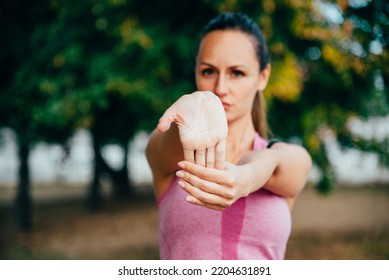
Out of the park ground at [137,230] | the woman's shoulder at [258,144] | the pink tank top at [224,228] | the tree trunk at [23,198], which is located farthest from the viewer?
the tree trunk at [23,198]

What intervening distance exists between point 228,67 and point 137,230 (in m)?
5.12

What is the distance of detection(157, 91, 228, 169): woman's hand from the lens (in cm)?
75

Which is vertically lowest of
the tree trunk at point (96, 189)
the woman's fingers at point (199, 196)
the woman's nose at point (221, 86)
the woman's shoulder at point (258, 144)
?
the woman's fingers at point (199, 196)

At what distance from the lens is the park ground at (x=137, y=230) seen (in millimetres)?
4879

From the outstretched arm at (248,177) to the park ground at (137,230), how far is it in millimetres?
3732

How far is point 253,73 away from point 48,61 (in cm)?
317

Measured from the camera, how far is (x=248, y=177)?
83 cm

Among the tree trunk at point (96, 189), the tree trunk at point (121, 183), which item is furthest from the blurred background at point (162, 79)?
the tree trunk at point (121, 183)

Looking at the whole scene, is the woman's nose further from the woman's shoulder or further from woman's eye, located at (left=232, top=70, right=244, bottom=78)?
the woman's shoulder

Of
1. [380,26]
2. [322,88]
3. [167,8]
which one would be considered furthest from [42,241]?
[380,26]

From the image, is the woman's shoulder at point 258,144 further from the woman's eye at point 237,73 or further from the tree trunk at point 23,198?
the tree trunk at point 23,198

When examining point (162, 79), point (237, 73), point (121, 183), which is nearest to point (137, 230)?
point (121, 183)

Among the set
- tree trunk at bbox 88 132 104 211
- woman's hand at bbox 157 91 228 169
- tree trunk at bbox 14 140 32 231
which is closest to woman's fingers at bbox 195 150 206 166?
woman's hand at bbox 157 91 228 169

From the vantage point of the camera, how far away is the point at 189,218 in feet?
3.31
